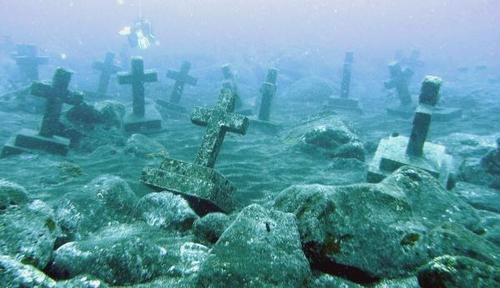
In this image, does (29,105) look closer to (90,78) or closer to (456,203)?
(90,78)

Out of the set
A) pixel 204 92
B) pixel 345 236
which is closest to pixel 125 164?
pixel 345 236

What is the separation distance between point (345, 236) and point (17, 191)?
2.88 metres

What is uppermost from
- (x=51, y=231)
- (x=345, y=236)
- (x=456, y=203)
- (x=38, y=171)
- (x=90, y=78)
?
(x=90, y=78)

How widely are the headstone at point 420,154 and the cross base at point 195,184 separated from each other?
2700mm

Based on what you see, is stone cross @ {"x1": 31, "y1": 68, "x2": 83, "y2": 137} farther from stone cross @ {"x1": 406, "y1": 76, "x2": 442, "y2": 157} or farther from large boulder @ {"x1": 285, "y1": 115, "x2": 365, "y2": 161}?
stone cross @ {"x1": 406, "y1": 76, "x2": 442, "y2": 157}

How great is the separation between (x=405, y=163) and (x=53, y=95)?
7580mm

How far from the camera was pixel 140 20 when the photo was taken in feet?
60.8

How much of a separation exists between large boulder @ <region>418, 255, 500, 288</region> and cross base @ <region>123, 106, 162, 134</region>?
347 inches

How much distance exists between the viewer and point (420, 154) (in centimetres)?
586

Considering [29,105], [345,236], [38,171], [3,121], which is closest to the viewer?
[345,236]

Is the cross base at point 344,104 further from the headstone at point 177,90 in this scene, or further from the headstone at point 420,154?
the headstone at point 420,154

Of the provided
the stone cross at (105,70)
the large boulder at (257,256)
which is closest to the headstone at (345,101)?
the stone cross at (105,70)

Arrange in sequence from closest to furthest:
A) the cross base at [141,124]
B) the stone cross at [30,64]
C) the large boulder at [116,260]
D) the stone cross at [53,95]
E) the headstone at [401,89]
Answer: the large boulder at [116,260] < the stone cross at [53,95] < the cross base at [141,124] < the headstone at [401,89] < the stone cross at [30,64]

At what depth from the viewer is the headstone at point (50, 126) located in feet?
24.8
